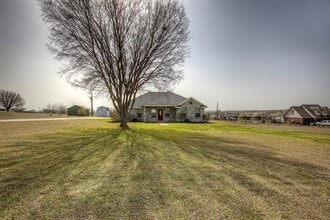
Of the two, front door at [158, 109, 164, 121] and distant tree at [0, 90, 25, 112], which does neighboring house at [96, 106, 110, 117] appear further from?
front door at [158, 109, 164, 121]

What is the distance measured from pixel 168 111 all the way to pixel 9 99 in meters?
79.3

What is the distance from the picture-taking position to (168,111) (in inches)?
1507

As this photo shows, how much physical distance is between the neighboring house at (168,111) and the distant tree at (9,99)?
74.0 metres

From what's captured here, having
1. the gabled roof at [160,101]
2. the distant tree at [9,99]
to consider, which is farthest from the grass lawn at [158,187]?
the distant tree at [9,99]

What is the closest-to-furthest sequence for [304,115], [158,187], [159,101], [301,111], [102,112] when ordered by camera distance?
[158,187], [159,101], [304,115], [301,111], [102,112]

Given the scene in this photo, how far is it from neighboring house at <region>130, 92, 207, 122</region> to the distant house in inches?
1217

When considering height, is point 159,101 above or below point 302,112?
above

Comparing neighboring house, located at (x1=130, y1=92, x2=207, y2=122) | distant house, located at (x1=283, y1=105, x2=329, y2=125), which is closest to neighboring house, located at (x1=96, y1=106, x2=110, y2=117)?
neighboring house, located at (x1=130, y1=92, x2=207, y2=122)

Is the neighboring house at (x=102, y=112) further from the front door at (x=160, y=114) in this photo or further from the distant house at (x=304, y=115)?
the distant house at (x=304, y=115)

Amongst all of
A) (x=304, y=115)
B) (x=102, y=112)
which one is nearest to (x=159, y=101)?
(x=304, y=115)

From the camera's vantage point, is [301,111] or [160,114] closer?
[160,114]

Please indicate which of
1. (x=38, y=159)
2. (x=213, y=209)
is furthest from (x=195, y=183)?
(x=38, y=159)

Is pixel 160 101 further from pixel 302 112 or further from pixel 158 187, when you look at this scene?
pixel 302 112

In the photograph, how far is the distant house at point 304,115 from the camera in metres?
53.4
